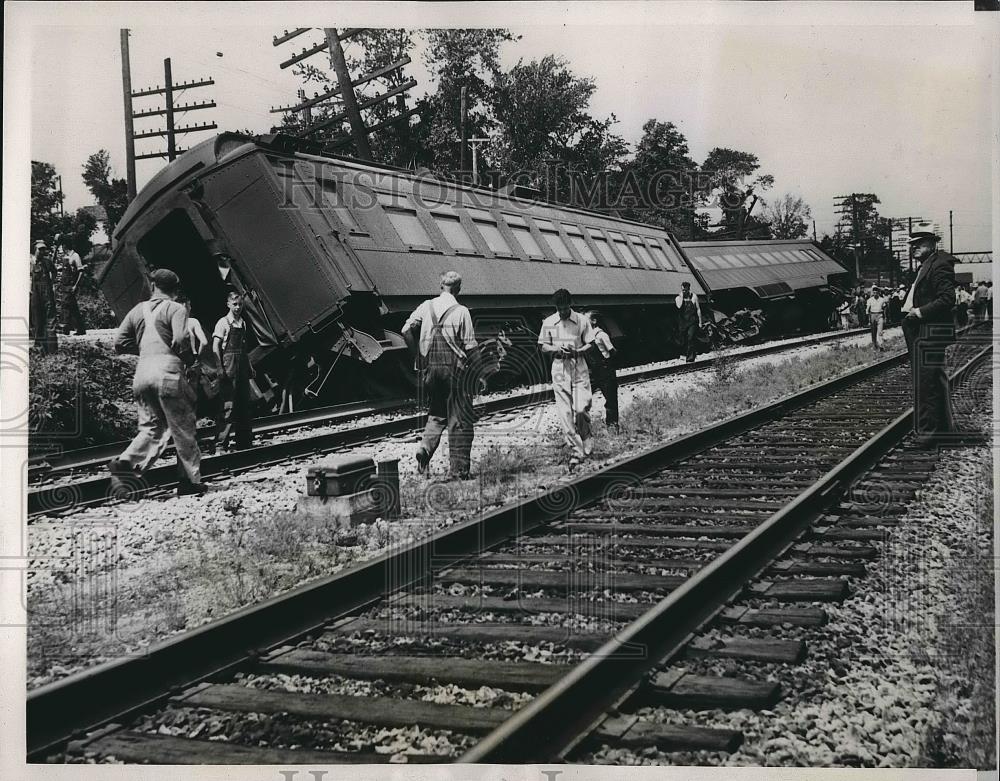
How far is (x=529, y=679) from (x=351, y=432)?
346 cm

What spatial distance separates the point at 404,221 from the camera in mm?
6184

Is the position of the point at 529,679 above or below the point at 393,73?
below

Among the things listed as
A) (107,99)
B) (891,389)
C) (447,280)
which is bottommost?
(891,389)

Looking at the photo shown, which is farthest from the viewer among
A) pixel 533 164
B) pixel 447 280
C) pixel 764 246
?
pixel 764 246

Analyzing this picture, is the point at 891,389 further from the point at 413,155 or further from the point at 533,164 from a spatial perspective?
the point at 413,155

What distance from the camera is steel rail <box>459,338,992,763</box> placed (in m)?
2.30

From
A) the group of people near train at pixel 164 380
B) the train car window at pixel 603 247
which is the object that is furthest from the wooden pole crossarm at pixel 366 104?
the train car window at pixel 603 247

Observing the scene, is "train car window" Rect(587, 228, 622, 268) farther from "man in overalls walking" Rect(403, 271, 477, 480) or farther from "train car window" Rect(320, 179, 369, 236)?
"man in overalls walking" Rect(403, 271, 477, 480)

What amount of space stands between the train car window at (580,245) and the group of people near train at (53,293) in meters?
3.87

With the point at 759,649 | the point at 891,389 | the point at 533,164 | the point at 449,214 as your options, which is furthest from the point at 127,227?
the point at 891,389

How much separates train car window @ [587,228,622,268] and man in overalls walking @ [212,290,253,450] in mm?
3151

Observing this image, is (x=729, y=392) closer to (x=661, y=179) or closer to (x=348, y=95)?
(x=661, y=179)

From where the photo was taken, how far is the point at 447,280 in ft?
17.3

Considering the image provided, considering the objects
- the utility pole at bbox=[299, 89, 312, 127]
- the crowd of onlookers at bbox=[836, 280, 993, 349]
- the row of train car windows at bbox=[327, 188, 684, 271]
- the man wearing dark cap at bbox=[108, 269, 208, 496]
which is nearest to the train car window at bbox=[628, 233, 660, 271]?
the row of train car windows at bbox=[327, 188, 684, 271]
